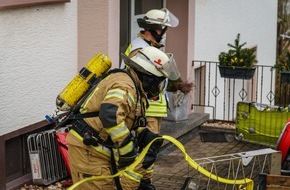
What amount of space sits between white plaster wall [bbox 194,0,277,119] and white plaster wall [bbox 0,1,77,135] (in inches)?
164

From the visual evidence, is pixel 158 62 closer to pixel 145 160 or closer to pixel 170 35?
pixel 145 160

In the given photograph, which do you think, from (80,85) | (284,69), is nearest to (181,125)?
(284,69)

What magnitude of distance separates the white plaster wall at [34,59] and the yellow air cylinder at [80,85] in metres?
1.12

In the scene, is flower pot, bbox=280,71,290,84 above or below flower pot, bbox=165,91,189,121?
above

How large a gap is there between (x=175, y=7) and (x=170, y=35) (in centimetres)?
43

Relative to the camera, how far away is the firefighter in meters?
6.23

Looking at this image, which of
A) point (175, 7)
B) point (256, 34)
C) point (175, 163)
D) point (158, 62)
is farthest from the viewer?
point (256, 34)

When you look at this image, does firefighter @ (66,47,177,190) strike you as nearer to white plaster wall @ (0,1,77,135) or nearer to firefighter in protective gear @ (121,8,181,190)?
firefighter in protective gear @ (121,8,181,190)

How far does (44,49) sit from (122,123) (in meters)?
2.78

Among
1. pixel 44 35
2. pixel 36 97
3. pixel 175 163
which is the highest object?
pixel 44 35

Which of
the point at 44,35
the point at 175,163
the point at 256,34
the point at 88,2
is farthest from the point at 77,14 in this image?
the point at 256,34

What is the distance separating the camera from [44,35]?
8.62 meters

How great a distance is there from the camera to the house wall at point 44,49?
8070 mm

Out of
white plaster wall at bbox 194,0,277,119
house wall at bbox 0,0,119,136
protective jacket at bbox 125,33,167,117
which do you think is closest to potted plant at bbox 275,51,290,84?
white plaster wall at bbox 194,0,277,119
